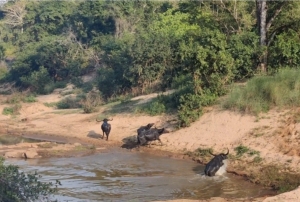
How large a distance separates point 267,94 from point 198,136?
289 centimetres

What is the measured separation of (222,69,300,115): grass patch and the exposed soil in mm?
351

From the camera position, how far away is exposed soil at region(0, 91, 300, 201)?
52.7 feet

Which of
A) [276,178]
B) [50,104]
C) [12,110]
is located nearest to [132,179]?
[276,178]

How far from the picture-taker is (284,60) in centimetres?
2216

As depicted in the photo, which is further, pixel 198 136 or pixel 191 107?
pixel 191 107

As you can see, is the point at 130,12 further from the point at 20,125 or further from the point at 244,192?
the point at 244,192

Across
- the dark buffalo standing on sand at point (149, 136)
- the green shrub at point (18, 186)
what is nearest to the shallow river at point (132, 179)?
the dark buffalo standing on sand at point (149, 136)

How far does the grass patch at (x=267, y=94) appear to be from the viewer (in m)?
18.7

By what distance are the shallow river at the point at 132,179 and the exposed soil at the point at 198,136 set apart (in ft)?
2.58

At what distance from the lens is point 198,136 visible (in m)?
19.4

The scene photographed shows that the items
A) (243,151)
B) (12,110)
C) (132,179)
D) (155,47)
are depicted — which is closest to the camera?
(132,179)

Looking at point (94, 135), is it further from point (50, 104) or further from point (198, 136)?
point (50, 104)

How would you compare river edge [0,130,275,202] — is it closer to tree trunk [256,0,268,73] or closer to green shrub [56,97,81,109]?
tree trunk [256,0,268,73]

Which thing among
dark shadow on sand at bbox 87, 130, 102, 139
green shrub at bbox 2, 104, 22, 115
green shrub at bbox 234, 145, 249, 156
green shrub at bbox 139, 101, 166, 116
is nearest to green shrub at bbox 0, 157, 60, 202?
green shrub at bbox 234, 145, 249, 156
